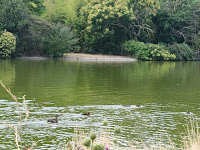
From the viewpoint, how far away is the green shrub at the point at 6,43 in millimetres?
41469

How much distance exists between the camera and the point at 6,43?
41375 mm

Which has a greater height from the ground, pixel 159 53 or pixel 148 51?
pixel 148 51

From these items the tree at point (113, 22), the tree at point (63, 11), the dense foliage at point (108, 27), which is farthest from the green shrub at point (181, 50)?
the tree at point (63, 11)

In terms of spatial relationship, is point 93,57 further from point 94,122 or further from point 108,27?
point 94,122

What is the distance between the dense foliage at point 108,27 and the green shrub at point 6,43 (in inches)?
51.0

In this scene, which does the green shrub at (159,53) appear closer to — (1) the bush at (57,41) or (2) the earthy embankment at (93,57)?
(2) the earthy embankment at (93,57)

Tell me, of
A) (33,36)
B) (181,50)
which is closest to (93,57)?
(33,36)

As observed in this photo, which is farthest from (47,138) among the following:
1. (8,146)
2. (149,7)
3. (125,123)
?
(149,7)

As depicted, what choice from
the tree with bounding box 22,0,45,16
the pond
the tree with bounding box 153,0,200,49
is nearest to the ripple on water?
the pond

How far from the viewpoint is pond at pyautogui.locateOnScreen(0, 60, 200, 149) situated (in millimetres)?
11305

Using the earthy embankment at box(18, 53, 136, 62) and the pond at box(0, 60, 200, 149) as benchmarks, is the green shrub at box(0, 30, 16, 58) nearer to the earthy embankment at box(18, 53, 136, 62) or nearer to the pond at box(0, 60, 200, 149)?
the earthy embankment at box(18, 53, 136, 62)

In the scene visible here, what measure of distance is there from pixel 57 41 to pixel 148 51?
36.9ft

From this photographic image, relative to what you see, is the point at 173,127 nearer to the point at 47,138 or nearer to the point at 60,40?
the point at 47,138

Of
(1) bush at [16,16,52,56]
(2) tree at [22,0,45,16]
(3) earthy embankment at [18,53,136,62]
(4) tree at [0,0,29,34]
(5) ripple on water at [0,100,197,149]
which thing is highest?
(2) tree at [22,0,45,16]
